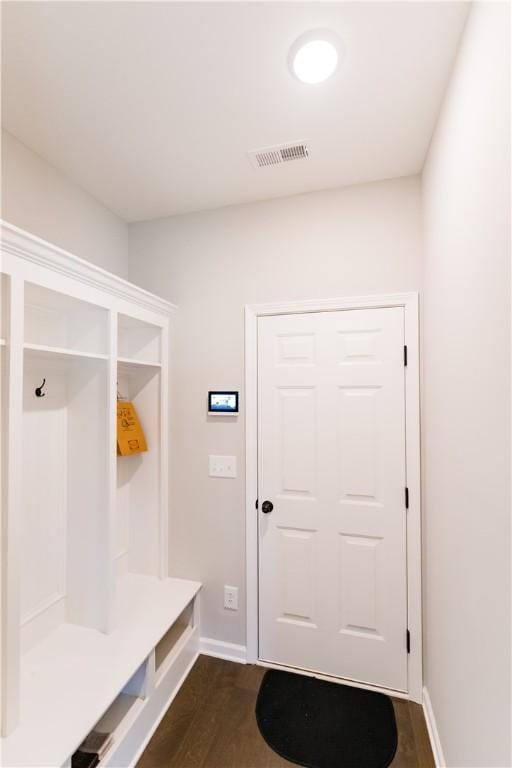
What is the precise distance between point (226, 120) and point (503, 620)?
6.61ft

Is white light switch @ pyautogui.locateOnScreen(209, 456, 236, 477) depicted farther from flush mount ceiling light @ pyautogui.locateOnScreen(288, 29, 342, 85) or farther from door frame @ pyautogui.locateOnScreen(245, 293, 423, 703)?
flush mount ceiling light @ pyautogui.locateOnScreen(288, 29, 342, 85)

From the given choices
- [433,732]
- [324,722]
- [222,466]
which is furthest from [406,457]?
[324,722]

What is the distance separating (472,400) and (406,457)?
0.88 metres

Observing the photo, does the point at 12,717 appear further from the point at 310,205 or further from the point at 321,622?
the point at 310,205

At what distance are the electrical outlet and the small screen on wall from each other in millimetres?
1084

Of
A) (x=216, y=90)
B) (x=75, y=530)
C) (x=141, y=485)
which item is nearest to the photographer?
(x=216, y=90)

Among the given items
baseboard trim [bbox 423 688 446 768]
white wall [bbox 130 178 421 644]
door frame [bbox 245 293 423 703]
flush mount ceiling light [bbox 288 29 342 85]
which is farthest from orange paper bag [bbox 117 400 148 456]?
baseboard trim [bbox 423 688 446 768]

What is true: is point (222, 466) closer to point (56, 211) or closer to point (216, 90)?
point (56, 211)

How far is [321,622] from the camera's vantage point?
6.65 ft

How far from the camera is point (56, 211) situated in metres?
1.91

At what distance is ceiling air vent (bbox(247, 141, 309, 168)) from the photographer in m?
1.75

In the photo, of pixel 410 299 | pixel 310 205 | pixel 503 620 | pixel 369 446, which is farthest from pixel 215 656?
pixel 310 205

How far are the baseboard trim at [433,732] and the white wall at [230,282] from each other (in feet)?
3.28

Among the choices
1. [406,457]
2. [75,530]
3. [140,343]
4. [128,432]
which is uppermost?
[140,343]
